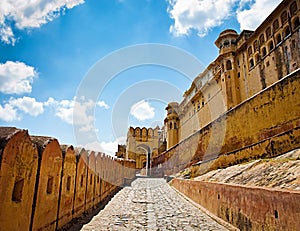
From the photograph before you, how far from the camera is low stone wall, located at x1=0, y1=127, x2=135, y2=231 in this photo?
247 centimetres

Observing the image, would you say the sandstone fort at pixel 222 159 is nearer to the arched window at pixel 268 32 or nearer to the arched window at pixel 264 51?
the arched window at pixel 264 51

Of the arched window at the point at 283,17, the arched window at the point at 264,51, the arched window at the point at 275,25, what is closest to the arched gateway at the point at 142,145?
the arched window at the point at 264,51

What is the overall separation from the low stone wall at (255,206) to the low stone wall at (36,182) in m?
3.00

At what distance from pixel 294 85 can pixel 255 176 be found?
3735 mm

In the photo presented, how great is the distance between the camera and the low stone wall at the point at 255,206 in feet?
8.86

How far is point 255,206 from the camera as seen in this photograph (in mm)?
3467

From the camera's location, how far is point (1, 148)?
234 cm

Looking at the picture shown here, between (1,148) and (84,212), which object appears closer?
(1,148)

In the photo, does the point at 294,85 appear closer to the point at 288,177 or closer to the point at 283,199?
the point at 288,177

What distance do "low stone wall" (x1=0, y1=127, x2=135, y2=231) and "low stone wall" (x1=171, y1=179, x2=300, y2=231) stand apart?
2996 millimetres

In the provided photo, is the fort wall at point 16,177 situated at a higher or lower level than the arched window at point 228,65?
lower

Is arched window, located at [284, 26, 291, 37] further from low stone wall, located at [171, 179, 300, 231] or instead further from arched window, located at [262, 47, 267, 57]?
low stone wall, located at [171, 179, 300, 231]

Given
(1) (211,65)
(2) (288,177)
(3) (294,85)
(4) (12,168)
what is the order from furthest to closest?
(1) (211,65) → (3) (294,85) → (2) (288,177) → (4) (12,168)

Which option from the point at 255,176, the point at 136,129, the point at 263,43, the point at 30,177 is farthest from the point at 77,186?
the point at 136,129
